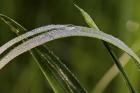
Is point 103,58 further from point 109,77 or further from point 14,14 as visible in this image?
point 14,14

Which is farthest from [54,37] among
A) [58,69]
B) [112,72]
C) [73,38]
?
[73,38]

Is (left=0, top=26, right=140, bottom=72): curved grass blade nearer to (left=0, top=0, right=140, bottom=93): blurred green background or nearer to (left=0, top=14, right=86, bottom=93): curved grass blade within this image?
(left=0, top=14, right=86, bottom=93): curved grass blade

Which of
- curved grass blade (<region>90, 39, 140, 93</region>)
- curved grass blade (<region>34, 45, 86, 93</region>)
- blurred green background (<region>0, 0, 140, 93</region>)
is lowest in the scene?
curved grass blade (<region>34, 45, 86, 93</region>)

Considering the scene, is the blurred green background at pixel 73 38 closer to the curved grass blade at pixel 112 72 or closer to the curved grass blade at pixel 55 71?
the curved grass blade at pixel 112 72

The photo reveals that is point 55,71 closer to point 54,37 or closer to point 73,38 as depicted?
point 54,37

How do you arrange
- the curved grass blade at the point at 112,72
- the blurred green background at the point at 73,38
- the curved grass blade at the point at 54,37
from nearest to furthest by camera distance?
1. the curved grass blade at the point at 54,37
2. the curved grass blade at the point at 112,72
3. the blurred green background at the point at 73,38

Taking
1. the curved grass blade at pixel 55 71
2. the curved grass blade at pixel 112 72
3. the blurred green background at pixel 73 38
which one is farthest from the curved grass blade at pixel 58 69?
the blurred green background at pixel 73 38

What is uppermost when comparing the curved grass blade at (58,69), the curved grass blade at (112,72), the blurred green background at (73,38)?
the blurred green background at (73,38)

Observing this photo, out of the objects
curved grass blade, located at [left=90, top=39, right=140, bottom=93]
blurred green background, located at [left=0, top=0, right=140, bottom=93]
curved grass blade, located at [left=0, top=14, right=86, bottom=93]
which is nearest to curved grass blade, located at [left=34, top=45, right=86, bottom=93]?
curved grass blade, located at [left=0, top=14, right=86, bottom=93]

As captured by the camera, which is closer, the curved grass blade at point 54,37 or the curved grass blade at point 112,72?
the curved grass blade at point 54,37
